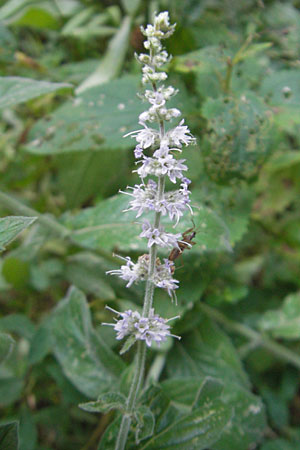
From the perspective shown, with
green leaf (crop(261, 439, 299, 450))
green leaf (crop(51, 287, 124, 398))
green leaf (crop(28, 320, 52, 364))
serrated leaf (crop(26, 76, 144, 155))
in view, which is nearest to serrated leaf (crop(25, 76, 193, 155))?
serrated leaf (crop(26, 76, 144, 155))

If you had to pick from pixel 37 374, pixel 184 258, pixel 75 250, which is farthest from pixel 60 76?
pixel 37 374

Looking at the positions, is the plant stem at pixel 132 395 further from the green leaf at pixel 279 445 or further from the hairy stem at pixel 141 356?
the green leaf at pixel 279 445

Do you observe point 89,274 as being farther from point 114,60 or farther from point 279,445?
point 114,60

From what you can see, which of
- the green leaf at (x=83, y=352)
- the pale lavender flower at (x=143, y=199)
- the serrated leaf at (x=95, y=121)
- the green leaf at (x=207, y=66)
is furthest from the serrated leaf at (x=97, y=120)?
the pale lavender flower at (x=143, y=199)

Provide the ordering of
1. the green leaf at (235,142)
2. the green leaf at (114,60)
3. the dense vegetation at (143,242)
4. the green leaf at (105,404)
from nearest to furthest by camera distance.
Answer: the green leaf at (105,404) < the dense vegetation at (143,242) < the green leaf at (235,142) < the green leaf at (114,60)

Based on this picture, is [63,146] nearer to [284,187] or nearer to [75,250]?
[75,250]

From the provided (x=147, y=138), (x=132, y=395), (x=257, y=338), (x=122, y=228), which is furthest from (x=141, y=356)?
(x=257, y=338)
